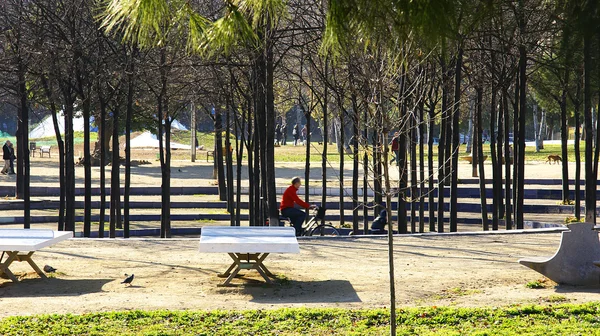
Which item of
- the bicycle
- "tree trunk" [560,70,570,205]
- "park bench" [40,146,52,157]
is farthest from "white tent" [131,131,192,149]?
the bicycle

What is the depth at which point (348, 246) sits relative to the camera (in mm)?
12812

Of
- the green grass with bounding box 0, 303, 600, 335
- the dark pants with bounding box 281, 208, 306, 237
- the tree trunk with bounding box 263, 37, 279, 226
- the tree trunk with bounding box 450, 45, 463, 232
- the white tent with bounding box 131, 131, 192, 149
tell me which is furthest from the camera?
the white tent with bounding box 131, 131, 192, 149

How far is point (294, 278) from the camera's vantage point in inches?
396

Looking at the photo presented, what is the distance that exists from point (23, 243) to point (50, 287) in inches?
24.0

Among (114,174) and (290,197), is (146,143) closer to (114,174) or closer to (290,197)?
(114,174)

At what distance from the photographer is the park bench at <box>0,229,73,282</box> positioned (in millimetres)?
9406

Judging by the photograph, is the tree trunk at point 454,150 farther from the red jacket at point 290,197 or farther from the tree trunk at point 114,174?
the tree trunk at point 114,174

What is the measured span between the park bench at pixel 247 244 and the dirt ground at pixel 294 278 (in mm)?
225

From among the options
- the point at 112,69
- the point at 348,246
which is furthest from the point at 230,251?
the point at 112,69

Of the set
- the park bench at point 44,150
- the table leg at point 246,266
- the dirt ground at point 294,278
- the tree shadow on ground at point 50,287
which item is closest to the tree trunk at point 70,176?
the dirt ground at point 294,278

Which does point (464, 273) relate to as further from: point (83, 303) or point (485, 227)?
point (485, 227)

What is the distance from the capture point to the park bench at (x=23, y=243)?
9.41 m

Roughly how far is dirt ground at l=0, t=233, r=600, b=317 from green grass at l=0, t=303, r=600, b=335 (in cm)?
46

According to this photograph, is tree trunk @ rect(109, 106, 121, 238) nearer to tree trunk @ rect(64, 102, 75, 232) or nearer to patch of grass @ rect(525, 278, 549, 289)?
tree trunk @ rect(64, 102, 75, 232)
